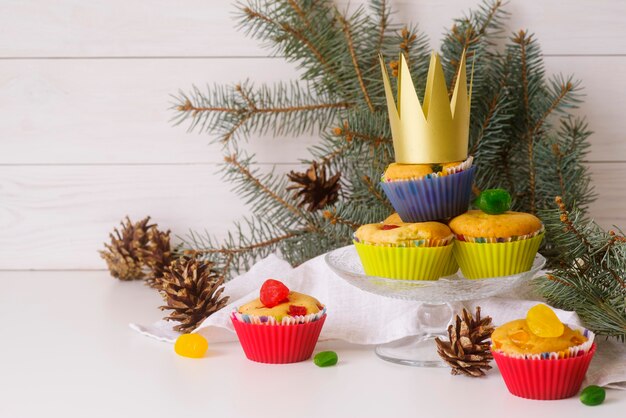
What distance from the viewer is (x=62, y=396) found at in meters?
0.76

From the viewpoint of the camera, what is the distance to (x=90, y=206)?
133cm

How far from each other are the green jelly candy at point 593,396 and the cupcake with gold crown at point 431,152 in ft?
0.76

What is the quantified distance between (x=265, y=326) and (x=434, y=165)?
24cm

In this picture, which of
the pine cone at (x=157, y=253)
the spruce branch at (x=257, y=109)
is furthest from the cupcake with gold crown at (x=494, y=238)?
the pine cone at (x=157, y=253)

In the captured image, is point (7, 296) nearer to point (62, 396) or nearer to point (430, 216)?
point (62, 396)

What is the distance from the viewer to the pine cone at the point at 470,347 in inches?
31.3

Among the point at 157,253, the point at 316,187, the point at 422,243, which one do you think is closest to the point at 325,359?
the point at 422,243

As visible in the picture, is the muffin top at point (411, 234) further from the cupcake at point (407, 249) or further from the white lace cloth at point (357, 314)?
the white lace cloth at point (357, 314)

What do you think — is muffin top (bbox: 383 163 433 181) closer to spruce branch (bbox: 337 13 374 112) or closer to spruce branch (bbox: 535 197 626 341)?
spruce branch (bbox: 535 197 626 341)

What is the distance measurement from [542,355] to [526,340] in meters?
0.02

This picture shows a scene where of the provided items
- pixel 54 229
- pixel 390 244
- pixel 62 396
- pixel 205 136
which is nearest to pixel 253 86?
pixel 205 136

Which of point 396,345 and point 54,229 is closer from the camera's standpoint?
point 396,345

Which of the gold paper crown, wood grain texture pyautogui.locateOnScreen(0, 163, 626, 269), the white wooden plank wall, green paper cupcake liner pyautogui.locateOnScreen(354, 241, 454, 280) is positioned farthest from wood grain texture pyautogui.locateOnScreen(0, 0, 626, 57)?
green paper cupcake liner pyautogui.locateOnScreen(354, 241, 454, 280)

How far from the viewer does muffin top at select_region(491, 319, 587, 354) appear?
28.1 inches
